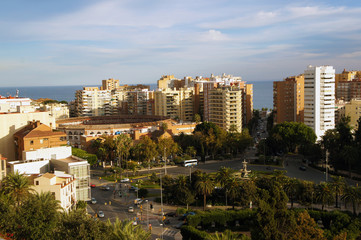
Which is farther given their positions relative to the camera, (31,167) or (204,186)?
(31,167)

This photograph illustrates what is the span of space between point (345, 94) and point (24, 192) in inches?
4429

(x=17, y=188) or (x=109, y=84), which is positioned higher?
(x=109, y=84)

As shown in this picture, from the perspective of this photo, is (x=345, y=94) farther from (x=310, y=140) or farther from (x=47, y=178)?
(x=47, y=178)

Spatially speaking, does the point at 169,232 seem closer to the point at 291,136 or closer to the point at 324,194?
the point at 324,194

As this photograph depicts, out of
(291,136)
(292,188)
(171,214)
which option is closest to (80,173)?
(171,214)

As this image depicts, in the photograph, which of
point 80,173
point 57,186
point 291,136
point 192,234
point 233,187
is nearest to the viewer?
point 192,234

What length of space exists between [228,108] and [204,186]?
1831 inches

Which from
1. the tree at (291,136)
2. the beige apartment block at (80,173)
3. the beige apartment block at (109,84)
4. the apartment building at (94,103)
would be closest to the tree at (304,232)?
the beige apartment block at (80,173)

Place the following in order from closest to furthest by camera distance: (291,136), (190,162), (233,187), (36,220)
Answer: (36,220) < (233,187) < (190,162) < (291,136)

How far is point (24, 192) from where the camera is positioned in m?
35.2

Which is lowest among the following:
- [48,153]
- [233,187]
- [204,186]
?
[233,187]

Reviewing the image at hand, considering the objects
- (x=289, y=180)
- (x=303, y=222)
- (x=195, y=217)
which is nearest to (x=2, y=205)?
(x=195, y=217)

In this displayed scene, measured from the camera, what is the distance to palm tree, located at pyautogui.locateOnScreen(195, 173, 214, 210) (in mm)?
41781

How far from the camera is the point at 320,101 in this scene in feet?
257
